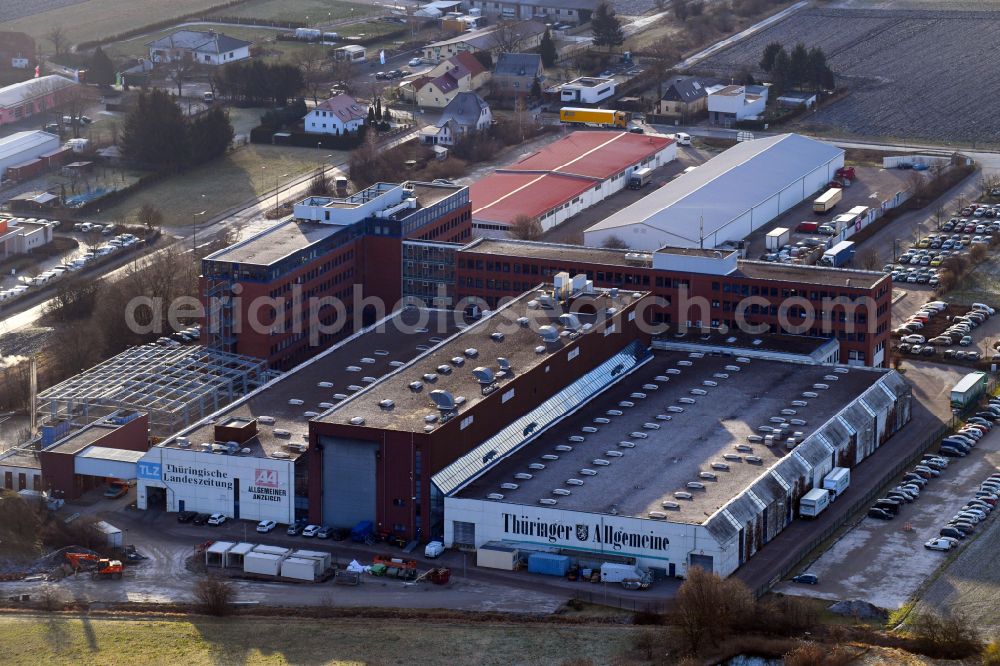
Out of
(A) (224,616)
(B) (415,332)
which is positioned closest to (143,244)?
(B) (415,332)

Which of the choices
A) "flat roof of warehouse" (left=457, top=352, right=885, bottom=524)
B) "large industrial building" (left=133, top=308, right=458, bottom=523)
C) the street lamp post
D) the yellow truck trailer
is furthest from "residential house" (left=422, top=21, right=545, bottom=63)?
"large industrial building" (left=133, top=308, right=458, bottom=523)

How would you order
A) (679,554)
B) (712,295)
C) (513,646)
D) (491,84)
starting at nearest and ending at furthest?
(513,646)
(679,554)
(712,295)
(491,84)

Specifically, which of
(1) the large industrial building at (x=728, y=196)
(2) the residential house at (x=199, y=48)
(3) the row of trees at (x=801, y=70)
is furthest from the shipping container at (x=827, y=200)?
(2) the residential house at (x=199, y=48)

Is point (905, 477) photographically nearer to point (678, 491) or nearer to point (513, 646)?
point (678, 491)

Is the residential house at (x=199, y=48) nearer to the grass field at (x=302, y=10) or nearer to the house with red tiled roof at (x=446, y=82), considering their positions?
the grass field at (x=302, y=10)

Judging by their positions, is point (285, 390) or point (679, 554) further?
point (285, 390)

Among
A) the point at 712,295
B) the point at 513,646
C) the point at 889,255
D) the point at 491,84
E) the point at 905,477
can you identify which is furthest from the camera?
the point at 491,84

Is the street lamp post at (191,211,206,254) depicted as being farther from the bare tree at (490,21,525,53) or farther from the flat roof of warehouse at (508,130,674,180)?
the bare tree at (490,21,525,53)
